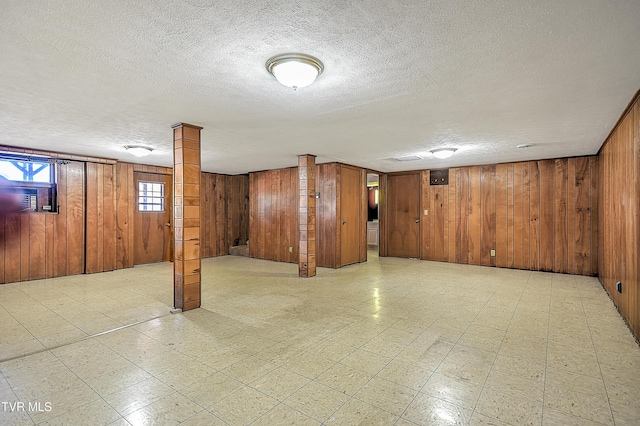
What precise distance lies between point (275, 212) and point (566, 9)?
709cm

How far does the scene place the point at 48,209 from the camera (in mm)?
6012

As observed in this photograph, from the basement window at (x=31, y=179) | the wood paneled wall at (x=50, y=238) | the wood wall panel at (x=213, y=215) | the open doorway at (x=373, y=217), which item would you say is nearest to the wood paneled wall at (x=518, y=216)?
the open doorway at (x=373, y=217)

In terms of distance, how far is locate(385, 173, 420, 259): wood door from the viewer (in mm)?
8422

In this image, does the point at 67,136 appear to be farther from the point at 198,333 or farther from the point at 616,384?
the point at 616,384

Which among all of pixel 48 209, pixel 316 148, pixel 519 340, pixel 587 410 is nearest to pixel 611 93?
pixel 519 340

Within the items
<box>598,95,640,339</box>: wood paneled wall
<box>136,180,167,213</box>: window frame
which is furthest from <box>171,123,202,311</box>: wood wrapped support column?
<box>598,95,640,339</box>: wood paneled wall

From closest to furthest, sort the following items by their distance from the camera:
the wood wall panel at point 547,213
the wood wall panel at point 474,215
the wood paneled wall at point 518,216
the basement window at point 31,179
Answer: the basement window at point 31,179 < the wood paneled wall at point 518,216 < the wood wall panel at point 547,213 < the wood wall panel at point 474,215

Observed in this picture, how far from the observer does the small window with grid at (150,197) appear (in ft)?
24.9

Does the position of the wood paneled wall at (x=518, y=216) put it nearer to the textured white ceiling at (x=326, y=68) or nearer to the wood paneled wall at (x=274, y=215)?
the textured white ceiling at (x=326, y=68)

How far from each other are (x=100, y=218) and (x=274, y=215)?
3777mm

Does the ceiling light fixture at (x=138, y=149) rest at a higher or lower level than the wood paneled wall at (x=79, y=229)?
higher

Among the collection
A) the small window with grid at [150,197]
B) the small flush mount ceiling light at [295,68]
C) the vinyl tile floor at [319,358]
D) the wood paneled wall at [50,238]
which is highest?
the small flush mount ceiling light at [295,68]

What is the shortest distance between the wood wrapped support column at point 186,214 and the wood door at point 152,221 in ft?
14.0

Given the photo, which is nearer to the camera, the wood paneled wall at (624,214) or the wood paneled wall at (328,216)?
the wood paneled wall at (624,214)
